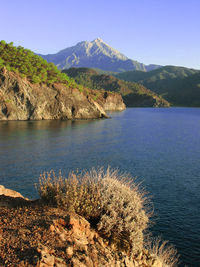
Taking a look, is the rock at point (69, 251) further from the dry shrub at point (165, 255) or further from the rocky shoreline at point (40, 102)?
the rocky shoreline at point (40, 102)

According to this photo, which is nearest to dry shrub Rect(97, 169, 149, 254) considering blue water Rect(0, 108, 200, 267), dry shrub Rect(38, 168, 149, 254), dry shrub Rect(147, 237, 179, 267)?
dry shrub Rect(38, 168, 149, 254)

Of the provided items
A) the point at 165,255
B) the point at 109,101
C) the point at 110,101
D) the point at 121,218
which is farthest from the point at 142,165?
the point at 110,101

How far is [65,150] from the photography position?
38375 mm

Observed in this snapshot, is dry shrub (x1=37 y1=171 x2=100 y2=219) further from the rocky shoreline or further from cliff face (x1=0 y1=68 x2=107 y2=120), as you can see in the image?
the rocky shoreline

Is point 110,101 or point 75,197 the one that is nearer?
point 75,197

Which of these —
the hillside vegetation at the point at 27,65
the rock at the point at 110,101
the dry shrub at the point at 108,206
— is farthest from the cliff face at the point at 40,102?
the dry shrub at the point at 108,206

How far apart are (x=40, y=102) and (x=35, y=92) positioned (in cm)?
385

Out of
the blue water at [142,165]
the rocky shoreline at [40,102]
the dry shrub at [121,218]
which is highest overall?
the rocky shoreline at [40,102]

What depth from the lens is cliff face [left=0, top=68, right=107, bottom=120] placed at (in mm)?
77625

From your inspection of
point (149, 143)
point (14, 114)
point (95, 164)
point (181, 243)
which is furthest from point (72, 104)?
point (181, 243)

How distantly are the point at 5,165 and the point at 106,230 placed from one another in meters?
22.9

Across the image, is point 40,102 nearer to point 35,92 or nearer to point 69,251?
point 35,92

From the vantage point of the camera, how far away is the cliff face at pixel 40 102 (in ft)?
255

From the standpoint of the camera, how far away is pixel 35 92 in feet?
276
